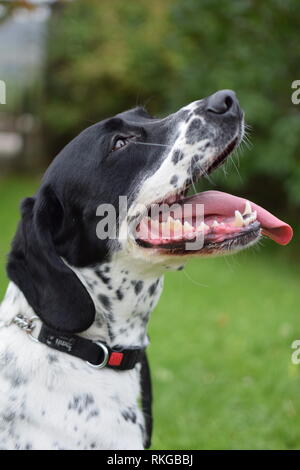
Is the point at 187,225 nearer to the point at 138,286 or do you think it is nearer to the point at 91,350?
the point at 138,286

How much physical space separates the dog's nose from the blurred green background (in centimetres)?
63

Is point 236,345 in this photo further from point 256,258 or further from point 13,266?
point 256,258

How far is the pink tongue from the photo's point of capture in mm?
2457

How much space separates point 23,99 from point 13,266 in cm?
1744

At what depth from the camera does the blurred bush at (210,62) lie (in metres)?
8.02

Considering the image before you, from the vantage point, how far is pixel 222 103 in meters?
2.34

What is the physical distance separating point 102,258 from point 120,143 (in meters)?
0.49

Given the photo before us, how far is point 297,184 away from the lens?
7789 millimetres

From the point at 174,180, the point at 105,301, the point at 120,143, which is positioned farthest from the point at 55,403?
the point at 120,143

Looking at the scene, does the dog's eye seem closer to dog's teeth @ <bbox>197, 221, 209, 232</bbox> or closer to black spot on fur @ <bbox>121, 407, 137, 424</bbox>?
dog's teeth @ <bbox>197, 221, 209, 232</bbox>

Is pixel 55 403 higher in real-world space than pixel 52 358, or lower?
lower

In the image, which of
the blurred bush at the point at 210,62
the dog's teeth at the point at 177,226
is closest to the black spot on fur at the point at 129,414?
the dog's teeth at the point at 177,226

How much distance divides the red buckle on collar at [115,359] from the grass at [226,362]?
72cm

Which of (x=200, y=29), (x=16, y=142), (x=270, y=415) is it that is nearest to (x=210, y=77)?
(x=200, y=29)
